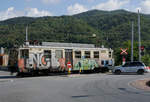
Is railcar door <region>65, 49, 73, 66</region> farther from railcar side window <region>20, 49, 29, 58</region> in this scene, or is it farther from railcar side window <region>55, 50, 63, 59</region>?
railcar side window <region>20, 49, 29, 58</region>

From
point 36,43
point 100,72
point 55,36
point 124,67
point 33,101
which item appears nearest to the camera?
point 33,101

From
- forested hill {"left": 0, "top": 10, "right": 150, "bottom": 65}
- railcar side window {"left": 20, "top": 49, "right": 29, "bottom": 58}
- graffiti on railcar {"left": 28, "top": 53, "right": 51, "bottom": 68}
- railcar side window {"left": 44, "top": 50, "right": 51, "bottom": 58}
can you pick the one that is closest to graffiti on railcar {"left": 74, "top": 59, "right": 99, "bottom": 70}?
railcar side window {"left": 44, "top": 50, "right": 51, "bottom": 58}

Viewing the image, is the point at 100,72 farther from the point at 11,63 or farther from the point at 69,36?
the point at 69,36

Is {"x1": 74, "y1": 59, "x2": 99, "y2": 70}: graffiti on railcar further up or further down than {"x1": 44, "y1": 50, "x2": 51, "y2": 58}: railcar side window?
further down

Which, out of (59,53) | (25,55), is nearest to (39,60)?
(25,55)

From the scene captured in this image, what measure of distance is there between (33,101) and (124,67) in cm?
1946

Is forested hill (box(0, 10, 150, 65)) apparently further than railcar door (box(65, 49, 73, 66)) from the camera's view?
Yes

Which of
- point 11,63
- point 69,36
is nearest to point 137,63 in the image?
point 11,63

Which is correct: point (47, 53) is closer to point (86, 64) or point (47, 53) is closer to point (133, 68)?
point (86, 64)

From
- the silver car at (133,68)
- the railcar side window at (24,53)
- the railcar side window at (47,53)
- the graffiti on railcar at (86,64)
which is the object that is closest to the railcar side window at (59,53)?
the railcar side window at (47,53)

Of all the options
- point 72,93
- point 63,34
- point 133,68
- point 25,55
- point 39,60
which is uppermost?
point 63,34

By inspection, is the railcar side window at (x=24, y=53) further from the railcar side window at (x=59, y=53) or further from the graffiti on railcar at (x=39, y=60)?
the railcar side window at (x=59, y=53)

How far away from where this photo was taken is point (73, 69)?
28641mm

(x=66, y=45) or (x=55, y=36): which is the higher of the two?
(x=55, y=36)
